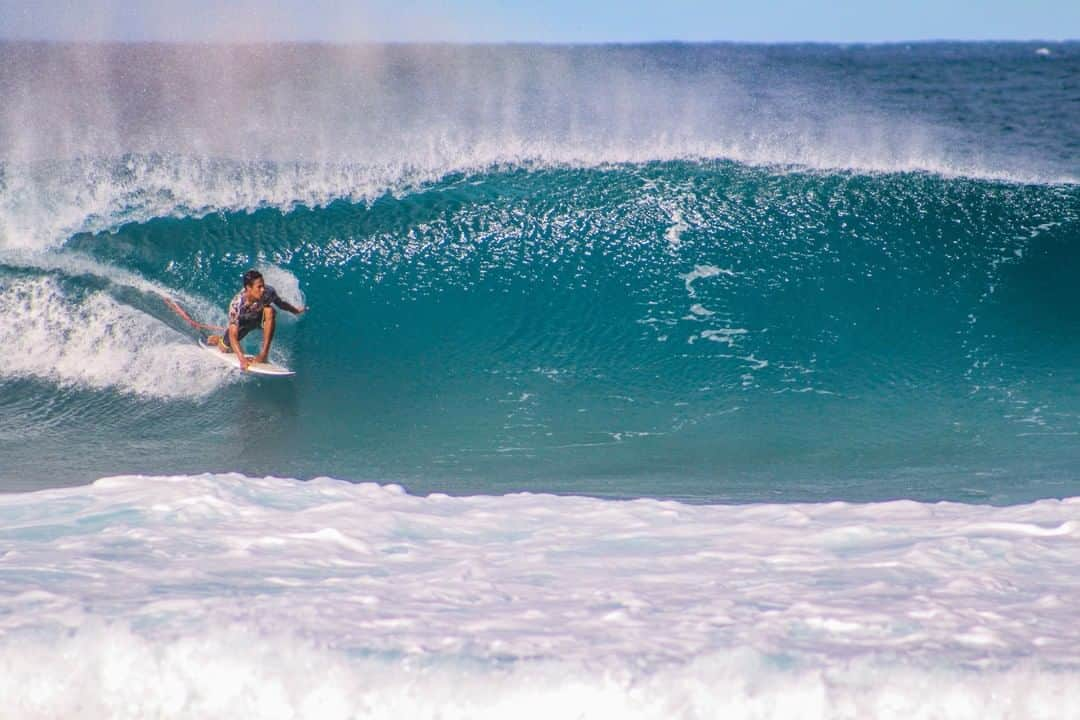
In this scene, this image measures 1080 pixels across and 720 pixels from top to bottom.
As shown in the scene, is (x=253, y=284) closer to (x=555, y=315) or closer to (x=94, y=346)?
(x=94, y=346)

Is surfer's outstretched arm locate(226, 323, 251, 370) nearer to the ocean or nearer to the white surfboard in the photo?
the white surfboard

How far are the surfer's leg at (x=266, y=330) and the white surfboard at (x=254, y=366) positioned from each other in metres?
0.07

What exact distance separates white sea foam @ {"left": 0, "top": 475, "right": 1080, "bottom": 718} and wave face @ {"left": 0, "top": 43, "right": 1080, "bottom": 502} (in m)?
1.13

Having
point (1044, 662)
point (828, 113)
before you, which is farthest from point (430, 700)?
point (828, 113)

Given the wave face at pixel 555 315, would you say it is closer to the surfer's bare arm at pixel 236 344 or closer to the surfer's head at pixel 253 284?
the surfer's bare arm at pixel 236 344

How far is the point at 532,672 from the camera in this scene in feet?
10.2

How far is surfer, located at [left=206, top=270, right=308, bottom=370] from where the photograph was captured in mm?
7254

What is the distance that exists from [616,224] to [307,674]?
6925mm

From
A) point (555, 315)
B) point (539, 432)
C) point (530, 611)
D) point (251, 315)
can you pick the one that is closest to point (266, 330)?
point (251, 315)

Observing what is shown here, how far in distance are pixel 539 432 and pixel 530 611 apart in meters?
3.06

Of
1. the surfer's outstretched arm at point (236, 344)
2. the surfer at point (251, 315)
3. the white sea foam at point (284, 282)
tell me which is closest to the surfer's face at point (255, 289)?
the surfer at point (251, 315)

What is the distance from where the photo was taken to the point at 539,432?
259 inches

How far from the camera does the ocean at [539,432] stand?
3.17 metres

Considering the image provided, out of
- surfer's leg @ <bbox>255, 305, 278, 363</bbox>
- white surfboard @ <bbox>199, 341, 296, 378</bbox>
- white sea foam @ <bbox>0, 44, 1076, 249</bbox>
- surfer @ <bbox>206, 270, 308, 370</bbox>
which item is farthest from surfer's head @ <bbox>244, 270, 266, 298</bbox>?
white sea foam @ <bbox>0, 44, 1076, 249</bbox>
